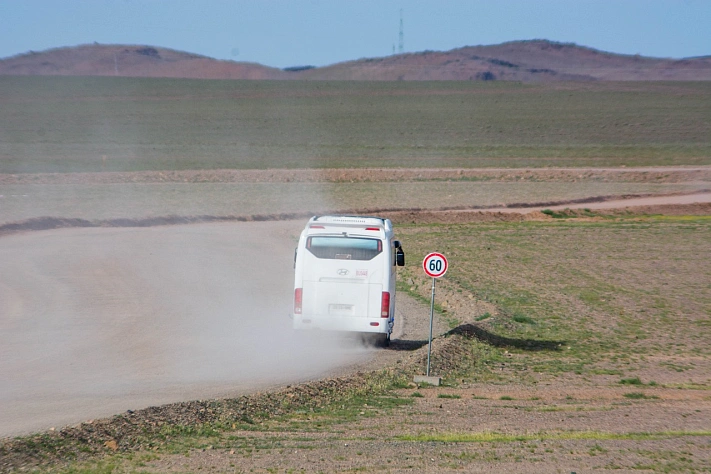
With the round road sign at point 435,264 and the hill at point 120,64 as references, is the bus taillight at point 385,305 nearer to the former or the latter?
the round road sign at point 435,264

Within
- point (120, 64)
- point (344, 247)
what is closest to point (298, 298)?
point (344, 247)

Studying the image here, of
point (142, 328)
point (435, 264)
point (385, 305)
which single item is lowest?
point (142, 328)

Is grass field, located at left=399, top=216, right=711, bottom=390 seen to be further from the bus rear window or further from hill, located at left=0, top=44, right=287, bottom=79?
hill, located at left=0, top=44, right=287, bottom=79

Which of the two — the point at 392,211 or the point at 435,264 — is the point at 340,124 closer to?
the point at 392,211

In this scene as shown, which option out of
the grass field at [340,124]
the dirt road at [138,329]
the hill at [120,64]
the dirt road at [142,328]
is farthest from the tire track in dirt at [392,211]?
the hill at [120,64]

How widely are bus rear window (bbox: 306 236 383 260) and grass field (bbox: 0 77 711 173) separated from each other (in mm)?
46161

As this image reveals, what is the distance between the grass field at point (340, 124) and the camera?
70.7 meters

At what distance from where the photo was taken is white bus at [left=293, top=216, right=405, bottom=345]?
16.7 m

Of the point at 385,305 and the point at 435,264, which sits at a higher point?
the point at 435,264

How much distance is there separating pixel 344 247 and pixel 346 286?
839 mm

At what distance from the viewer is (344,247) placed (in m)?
17.0

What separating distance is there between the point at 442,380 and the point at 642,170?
2087 inches

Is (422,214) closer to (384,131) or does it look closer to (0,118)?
(384,131)

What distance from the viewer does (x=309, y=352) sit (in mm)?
16750
